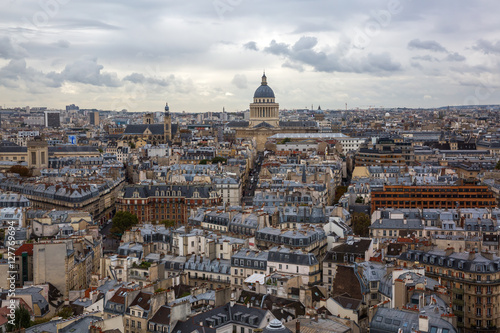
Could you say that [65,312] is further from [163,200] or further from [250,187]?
[250,187]

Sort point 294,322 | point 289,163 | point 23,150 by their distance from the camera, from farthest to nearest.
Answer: point 23,150 < point 289,163 < point 294,322

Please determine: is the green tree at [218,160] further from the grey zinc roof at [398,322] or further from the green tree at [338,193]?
the grey zinc roof at [398,322]

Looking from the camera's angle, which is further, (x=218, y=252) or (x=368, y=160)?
(x=368, y=160)

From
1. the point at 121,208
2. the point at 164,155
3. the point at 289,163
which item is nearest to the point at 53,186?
the point at 121,208

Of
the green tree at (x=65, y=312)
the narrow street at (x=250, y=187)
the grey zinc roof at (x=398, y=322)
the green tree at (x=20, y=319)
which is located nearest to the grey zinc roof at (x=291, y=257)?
the grey zinc roof at (x=398, y=322)

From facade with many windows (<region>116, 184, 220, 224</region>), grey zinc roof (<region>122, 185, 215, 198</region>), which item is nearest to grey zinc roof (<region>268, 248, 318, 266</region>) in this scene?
facade with many windows (<region>116, 184, 220, 224</region>)

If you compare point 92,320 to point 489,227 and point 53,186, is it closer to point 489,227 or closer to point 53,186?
point 489,227

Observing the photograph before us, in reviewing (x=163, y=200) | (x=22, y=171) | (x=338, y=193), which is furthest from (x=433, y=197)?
(x=22, y=171)
